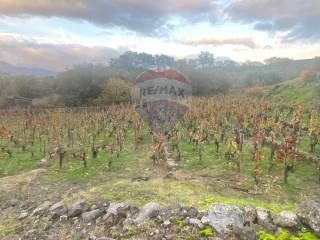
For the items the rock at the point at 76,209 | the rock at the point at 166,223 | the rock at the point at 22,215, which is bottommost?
the rock at the point at 22,215

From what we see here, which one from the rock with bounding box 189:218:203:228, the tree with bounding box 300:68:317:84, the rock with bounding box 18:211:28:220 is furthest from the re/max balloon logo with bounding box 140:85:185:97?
the tree with bounding box 300:68:317:84

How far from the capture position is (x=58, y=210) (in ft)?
34.5

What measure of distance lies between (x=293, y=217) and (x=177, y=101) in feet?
84.6

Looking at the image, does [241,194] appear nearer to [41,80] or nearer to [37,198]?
[37,198]

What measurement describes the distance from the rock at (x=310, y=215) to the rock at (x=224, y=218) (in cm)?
130

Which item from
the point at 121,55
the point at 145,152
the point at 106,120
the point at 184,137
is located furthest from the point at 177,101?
the point at 121,55

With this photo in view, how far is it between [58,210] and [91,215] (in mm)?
1317

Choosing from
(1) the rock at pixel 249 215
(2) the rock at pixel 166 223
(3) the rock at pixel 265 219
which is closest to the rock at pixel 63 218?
(2) the rock at pixel 166 223

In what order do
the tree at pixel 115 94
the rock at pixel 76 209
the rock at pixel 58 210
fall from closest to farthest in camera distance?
1. the rock at pixel 76 209
2. the rock at pixel 58 210
3. the tree at pixel 115 94

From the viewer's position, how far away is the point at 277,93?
53031 millimetres

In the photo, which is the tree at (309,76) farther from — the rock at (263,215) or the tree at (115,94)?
the rock at (263,215)

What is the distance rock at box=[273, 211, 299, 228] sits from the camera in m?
7.86

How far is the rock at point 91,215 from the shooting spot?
9.70 meters

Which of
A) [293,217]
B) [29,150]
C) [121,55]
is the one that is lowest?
[29,150]
